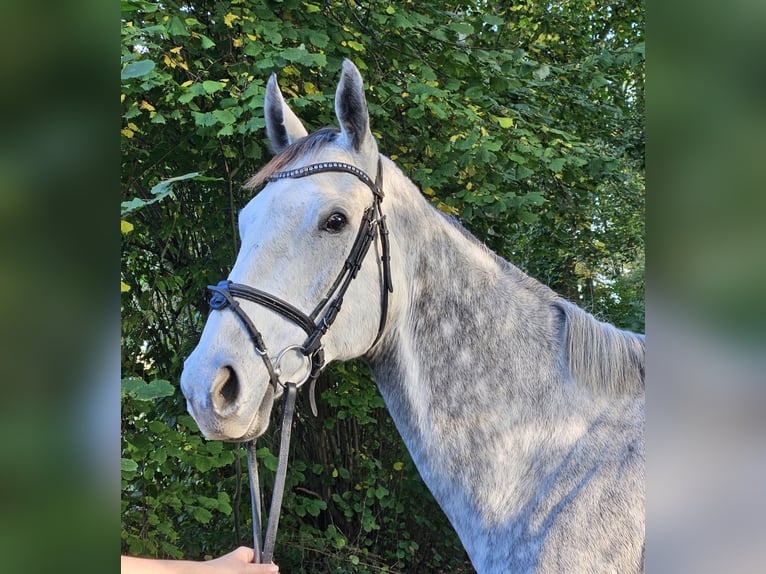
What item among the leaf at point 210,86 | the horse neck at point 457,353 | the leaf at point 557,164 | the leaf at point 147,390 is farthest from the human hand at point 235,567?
the leaf at point 557,164

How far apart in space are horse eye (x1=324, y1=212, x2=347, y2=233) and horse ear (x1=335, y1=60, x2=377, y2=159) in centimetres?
21

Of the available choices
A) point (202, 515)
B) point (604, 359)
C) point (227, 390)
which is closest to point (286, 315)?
point (227, 390)

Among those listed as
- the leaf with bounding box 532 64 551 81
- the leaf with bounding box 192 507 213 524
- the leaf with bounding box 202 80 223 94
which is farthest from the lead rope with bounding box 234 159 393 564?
the leaf with bounding box 532 64 551 81

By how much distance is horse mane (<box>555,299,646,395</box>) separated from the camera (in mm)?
1457

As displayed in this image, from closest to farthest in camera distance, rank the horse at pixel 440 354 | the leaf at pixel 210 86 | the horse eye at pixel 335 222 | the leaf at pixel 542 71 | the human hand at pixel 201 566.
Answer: the human hand at pixel 201 566, the horse at pixel 440 354, the horse eye at pixel 335 222, the leaf at pixel 210 86, the leaf at pixel 542 71

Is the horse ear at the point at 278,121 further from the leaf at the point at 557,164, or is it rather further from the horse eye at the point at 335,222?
the leaf at the point at 557,164

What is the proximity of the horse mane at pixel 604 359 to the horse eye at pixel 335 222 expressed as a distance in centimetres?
67

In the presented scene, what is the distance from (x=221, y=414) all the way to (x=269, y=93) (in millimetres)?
996

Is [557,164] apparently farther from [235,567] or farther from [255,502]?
[235,567]

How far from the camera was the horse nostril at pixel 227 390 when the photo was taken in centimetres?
125

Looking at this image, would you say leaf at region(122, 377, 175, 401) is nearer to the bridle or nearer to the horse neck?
the bridle

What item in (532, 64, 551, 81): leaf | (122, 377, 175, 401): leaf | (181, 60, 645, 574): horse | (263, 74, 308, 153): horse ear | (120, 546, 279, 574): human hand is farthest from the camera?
(532, 64, 551, 81): leaf
